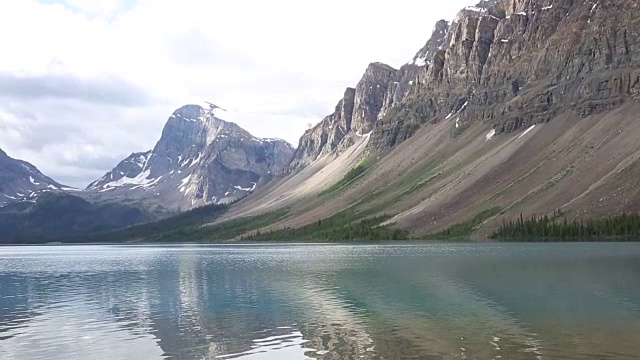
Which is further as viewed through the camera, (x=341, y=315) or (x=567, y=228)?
(x=567, y=228)

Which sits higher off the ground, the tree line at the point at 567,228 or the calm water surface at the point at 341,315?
the tree line at the point at 567,228

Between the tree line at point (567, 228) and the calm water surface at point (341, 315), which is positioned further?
the tree line at point (567, 228)

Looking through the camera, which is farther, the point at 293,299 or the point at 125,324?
the point at 293,299

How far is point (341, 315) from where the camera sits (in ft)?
164

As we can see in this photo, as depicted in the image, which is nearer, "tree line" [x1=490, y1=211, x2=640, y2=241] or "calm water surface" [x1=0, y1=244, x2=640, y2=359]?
"calm water surface" [x1=0, y1=244, x2=640, y2=359]

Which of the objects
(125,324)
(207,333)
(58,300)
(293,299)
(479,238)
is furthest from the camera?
(479,238)

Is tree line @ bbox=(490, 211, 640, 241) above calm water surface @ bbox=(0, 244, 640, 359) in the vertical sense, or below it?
above

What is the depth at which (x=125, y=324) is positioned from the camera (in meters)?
49.2

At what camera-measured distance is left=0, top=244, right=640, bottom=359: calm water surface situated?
37.0m

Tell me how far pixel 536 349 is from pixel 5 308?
48.7m

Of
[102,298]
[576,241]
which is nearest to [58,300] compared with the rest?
[102,298]

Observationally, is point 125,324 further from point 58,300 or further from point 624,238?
point 624,238

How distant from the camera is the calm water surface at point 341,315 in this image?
3703 cm

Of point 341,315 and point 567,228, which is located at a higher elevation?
point 567,228
